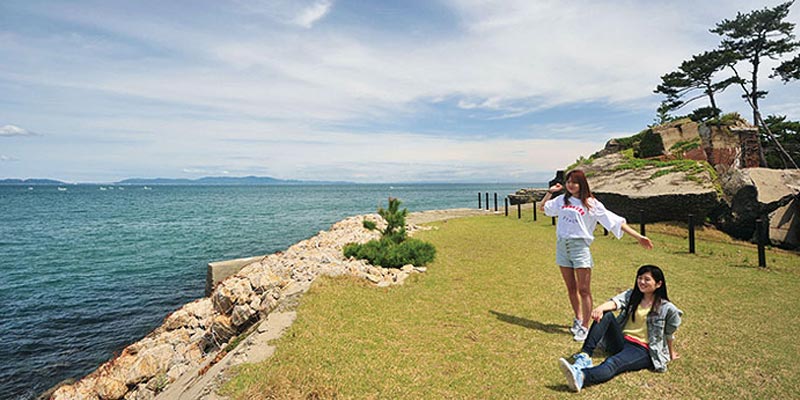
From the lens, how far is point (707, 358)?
476 centimetres

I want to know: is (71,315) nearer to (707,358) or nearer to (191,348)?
(191,348)

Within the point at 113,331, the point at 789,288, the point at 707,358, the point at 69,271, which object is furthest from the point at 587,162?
the point at 69,271

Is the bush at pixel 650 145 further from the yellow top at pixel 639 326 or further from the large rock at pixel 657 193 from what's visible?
the yellow top at pixel 639 326

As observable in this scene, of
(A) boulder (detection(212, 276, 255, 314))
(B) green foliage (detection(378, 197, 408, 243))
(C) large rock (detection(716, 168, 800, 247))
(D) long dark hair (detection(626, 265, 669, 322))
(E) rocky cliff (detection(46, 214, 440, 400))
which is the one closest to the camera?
(D) long dark hair (detection(626, 265, 669, 322))

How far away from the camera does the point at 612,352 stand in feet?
15.9

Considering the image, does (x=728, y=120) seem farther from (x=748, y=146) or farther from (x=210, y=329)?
(x=210, y=329)

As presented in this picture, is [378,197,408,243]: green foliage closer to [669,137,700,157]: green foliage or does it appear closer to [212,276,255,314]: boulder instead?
[212,276,255,314]: boulder

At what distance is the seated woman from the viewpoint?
421 cm

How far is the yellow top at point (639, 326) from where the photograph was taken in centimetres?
451

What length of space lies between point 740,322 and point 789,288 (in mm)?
2736

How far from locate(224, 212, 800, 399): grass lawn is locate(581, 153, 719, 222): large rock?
11.8ft

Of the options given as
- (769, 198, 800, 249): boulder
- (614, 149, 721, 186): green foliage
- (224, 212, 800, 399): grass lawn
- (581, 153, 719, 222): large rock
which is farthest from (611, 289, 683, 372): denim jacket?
(614, 149, 721, 186): green foliage

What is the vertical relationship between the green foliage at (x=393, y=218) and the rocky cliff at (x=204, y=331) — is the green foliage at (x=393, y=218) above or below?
above

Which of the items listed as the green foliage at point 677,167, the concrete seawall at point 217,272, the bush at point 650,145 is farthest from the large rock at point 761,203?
the concrete seawall at point 217,272
